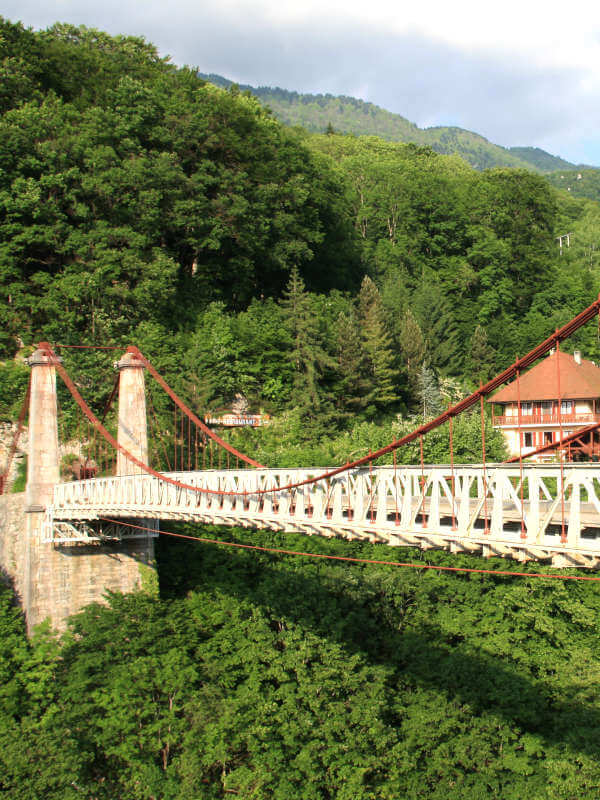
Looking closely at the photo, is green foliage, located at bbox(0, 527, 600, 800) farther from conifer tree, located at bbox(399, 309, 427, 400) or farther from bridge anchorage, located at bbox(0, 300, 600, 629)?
conifer tree, located at bbox(399, 309, 427, 400)

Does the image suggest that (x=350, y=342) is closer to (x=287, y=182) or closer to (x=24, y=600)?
(x=287, y=182)

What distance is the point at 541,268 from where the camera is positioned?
175 ft

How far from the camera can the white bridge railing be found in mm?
10086

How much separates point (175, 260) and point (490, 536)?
103 feet

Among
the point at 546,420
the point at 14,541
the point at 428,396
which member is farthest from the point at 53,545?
the point at 428,396

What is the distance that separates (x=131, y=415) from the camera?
24.4 metres

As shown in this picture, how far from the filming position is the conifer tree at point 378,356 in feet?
127

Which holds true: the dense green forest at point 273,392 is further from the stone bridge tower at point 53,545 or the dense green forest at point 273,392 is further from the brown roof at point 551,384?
the brown roof at point 551,384

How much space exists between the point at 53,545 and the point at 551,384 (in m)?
21.6

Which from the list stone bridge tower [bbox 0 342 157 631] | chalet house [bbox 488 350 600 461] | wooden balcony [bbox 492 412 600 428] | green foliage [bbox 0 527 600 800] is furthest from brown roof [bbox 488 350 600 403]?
stone bridge tower [bbox 0 342 157 631]

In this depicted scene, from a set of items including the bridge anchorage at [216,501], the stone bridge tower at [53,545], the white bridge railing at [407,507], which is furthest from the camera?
the stone bridge tower at [53,545]

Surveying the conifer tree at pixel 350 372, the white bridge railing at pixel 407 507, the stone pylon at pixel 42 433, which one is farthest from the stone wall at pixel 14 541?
the conifer tree at pixel 350 372

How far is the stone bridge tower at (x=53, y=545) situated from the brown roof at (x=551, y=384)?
15852 mm

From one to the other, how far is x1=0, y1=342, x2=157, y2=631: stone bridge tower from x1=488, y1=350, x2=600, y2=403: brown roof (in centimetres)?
1585
